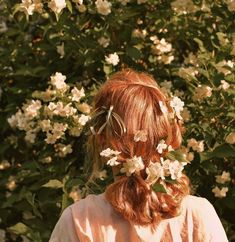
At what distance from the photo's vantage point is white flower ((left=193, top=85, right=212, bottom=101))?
129 inches

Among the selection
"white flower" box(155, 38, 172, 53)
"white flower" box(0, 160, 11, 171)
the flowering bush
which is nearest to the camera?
the flowering bush

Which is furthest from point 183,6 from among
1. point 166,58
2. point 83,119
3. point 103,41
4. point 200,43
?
point 83,119

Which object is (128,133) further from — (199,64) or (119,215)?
(199,64)

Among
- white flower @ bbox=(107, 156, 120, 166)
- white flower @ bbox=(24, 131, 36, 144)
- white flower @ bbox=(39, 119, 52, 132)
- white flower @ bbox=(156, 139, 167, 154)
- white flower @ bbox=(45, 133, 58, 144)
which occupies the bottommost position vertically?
white flower @ bbox=(24, 131, 36, 144)

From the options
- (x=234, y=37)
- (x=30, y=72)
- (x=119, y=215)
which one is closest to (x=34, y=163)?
(x=30, y=72)

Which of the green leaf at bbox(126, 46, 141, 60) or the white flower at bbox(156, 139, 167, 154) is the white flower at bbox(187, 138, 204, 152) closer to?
the green leaf at bbox(126, 46, 141, 60)

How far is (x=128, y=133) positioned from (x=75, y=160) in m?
1.86

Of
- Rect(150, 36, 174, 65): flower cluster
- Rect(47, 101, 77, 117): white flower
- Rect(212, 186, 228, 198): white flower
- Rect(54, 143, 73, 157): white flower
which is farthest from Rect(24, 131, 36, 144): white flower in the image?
Rect(212, 186, 228, 198): white flower

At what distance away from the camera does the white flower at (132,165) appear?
1.95m

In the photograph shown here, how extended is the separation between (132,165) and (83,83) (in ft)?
6.17

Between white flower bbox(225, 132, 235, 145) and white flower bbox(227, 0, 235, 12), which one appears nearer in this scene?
white flower bbox(225, 132, 235, 145)

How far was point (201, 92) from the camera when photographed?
3.30 m

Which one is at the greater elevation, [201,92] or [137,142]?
[137,142]

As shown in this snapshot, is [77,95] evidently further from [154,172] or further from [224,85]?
[154,172]
